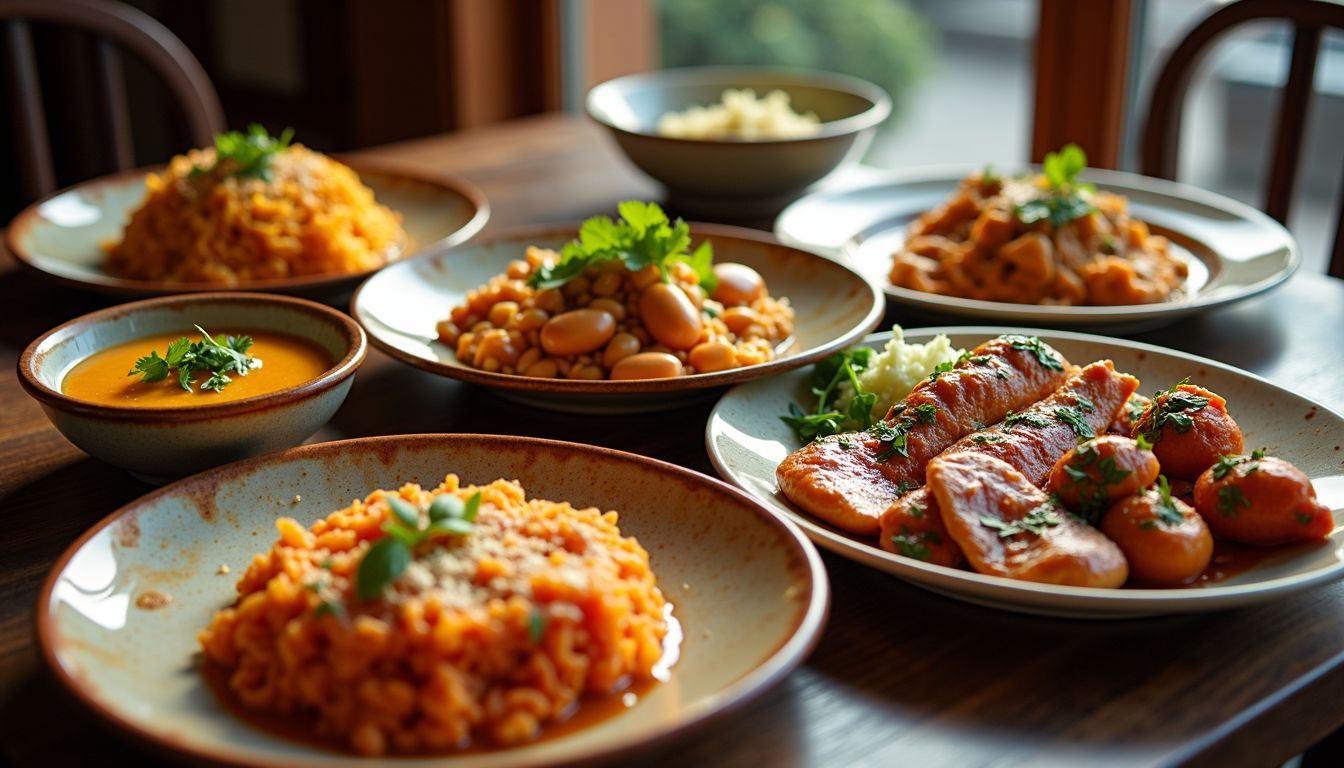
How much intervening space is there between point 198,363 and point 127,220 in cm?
115

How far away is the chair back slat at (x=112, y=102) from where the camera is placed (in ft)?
10.2

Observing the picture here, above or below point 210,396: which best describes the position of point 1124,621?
below

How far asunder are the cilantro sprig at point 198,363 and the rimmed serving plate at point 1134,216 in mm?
1011

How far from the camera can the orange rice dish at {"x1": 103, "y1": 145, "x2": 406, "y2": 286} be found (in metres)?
2.24

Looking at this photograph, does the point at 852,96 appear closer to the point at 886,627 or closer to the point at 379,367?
the point at 379,367

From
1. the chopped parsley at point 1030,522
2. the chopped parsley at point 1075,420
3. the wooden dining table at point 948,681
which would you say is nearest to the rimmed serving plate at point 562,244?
the wooden dining table at point 948,681

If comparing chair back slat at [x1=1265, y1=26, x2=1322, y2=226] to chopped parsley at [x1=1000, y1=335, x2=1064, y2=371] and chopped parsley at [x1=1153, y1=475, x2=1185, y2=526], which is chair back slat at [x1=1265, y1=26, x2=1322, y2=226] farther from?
chopped parsley at [x1=1153, y1=475, x2=1185, y2=526]

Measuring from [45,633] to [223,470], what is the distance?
12.8 inches

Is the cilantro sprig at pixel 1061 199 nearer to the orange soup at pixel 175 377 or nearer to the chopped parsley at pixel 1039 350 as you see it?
the chopped parsley at pixel 1039 350

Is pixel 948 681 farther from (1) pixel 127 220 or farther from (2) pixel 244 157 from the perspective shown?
(1) pixel 127 220

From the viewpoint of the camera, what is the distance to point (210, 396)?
155 cm

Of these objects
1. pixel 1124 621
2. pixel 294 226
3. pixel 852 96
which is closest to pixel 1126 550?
pixel 1124 621

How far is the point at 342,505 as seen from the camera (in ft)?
4.76

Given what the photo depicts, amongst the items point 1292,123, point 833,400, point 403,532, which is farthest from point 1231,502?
point 1292,123
